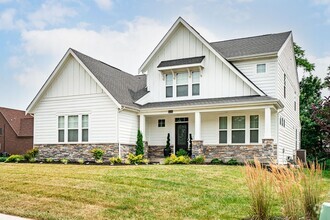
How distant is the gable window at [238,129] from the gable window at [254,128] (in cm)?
42

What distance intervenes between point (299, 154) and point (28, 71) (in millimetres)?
17450

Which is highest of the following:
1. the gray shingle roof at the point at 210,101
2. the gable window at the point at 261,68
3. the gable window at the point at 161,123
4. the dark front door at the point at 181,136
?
the gable window at the point at 261,68

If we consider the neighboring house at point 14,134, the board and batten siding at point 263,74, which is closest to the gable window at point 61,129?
the board and batten siding at point 263,74

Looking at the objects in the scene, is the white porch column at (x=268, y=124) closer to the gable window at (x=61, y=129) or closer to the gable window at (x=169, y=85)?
the gable window at (x=169, y=85)

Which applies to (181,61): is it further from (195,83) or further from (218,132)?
(218,132)

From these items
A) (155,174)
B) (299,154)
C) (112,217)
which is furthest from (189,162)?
(112,217)

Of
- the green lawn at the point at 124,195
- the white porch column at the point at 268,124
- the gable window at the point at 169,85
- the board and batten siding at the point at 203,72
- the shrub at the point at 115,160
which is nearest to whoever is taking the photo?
the green lawn at the point at 124,195

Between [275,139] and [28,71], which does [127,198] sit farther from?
[28,71]

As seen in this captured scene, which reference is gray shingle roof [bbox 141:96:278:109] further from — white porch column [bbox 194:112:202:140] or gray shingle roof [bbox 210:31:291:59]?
gray shingle roof [bbox 210:31:291:59]

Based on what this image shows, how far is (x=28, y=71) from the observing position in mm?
22031

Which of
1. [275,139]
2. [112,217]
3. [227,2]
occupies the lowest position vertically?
[112,217]

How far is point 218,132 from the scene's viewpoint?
19.4 meters

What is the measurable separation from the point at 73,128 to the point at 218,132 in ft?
26.2

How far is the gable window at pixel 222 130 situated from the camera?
1922cm
